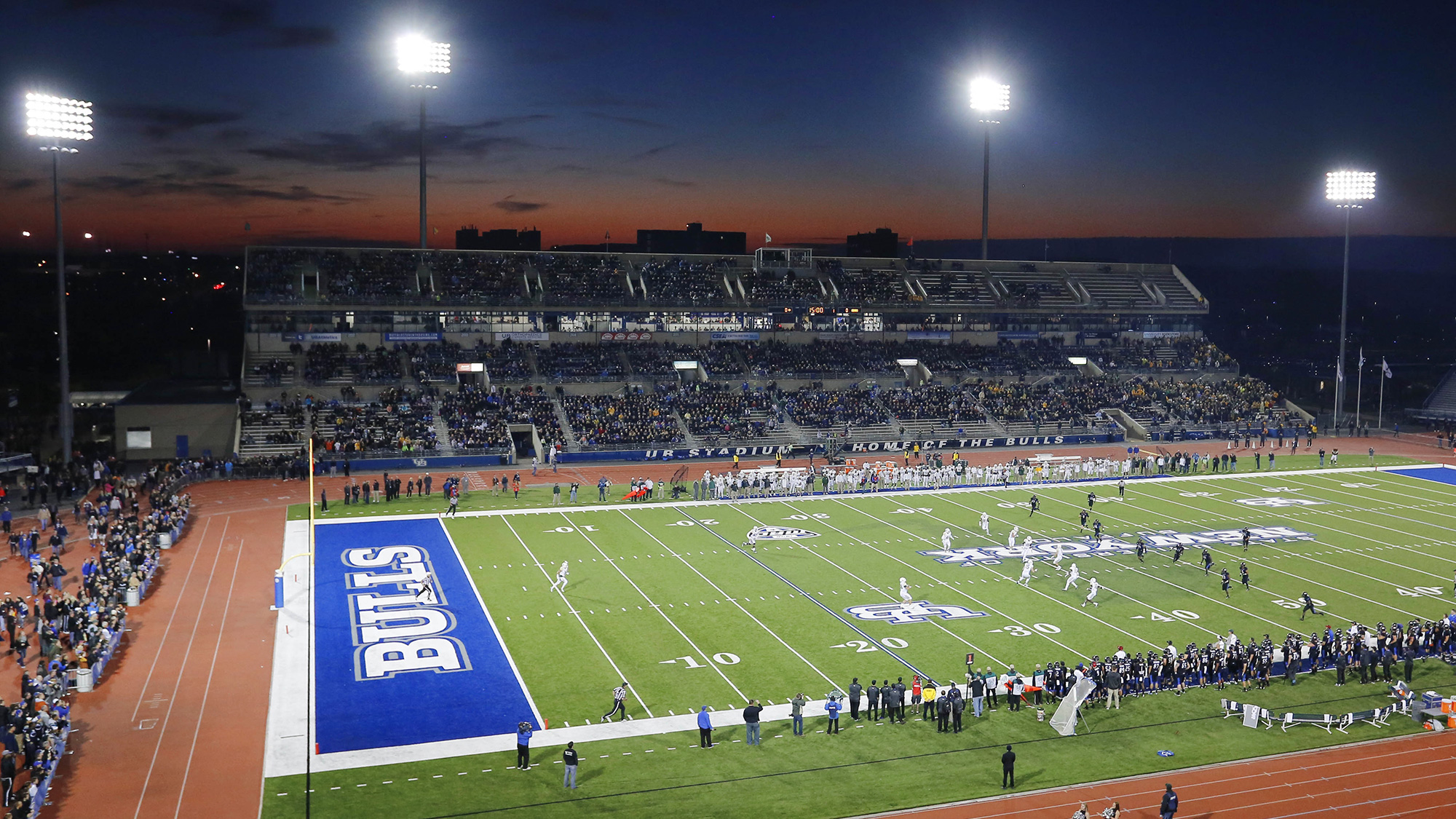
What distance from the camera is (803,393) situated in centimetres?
6275

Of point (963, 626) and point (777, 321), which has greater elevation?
point (777, 321)

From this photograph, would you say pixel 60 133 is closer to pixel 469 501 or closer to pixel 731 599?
pixel 469 501

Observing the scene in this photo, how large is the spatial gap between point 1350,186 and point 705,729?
61419 millimetres

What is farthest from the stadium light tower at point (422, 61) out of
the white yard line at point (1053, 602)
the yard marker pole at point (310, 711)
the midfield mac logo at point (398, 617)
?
the yard marker pole at point (310, 711)

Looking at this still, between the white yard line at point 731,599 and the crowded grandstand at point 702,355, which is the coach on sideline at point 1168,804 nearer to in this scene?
the white yard line at point 731,599

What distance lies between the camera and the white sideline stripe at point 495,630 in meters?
21.6

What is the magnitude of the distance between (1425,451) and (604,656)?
55.5m

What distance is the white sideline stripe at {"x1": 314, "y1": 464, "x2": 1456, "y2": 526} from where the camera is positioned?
4003 cm

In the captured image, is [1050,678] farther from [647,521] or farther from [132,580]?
[132,580]

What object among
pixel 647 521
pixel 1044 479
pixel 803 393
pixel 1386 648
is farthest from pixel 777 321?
pixel 1386 648

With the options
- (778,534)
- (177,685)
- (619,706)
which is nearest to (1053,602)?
(778,534)

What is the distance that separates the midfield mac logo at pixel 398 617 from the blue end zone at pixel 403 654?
0.10 feet

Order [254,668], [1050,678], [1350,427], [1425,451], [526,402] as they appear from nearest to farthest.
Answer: [1050,678]
[254,668]
[526,402]
[1425,451]
[1350,427]

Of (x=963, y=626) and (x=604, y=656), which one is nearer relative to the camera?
(x=604, y=656)
